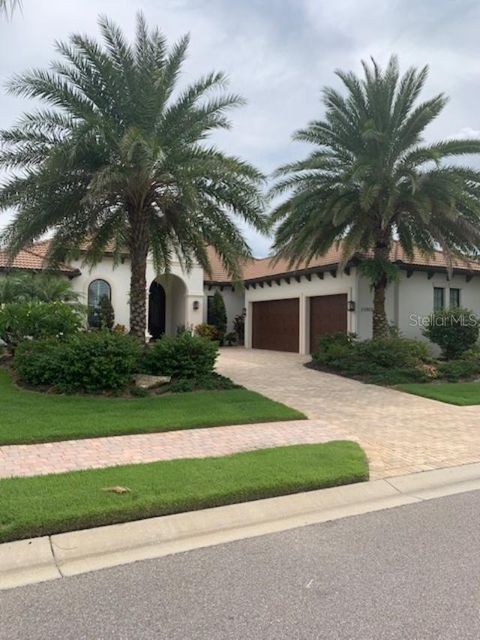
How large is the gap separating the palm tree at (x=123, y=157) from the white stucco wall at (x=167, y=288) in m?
7.28

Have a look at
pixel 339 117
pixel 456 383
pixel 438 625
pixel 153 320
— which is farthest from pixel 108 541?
pixel 153 320

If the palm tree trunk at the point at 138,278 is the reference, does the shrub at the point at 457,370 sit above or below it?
below

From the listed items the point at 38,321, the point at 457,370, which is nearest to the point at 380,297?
the point at 457,370

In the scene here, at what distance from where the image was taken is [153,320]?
27047mm

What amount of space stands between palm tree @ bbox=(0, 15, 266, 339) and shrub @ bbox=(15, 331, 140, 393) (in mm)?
2216

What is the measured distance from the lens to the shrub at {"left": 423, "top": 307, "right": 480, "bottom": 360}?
1750cm

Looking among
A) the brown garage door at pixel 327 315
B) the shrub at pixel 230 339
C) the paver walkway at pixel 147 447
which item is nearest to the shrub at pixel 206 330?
the shrub at pixel 230 339

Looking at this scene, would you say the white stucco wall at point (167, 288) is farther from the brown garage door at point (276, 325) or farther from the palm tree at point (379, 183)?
the palm tree at point (379, 183)

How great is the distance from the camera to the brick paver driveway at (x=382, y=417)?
22.3 ft

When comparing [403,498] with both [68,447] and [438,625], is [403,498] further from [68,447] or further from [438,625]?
[68,447]

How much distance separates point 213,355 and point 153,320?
1596 centimetres

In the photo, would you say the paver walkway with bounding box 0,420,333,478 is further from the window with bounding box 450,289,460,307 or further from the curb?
the window with bounding box 450,289,460,307

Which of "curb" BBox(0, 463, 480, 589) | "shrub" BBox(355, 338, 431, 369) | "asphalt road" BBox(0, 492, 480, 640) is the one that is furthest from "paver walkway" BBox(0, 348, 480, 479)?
"shrub" BBox(355, 338, 431, 369)

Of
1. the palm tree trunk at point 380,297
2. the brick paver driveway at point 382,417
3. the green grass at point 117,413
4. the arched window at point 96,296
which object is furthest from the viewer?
the arched window at point 96,296
